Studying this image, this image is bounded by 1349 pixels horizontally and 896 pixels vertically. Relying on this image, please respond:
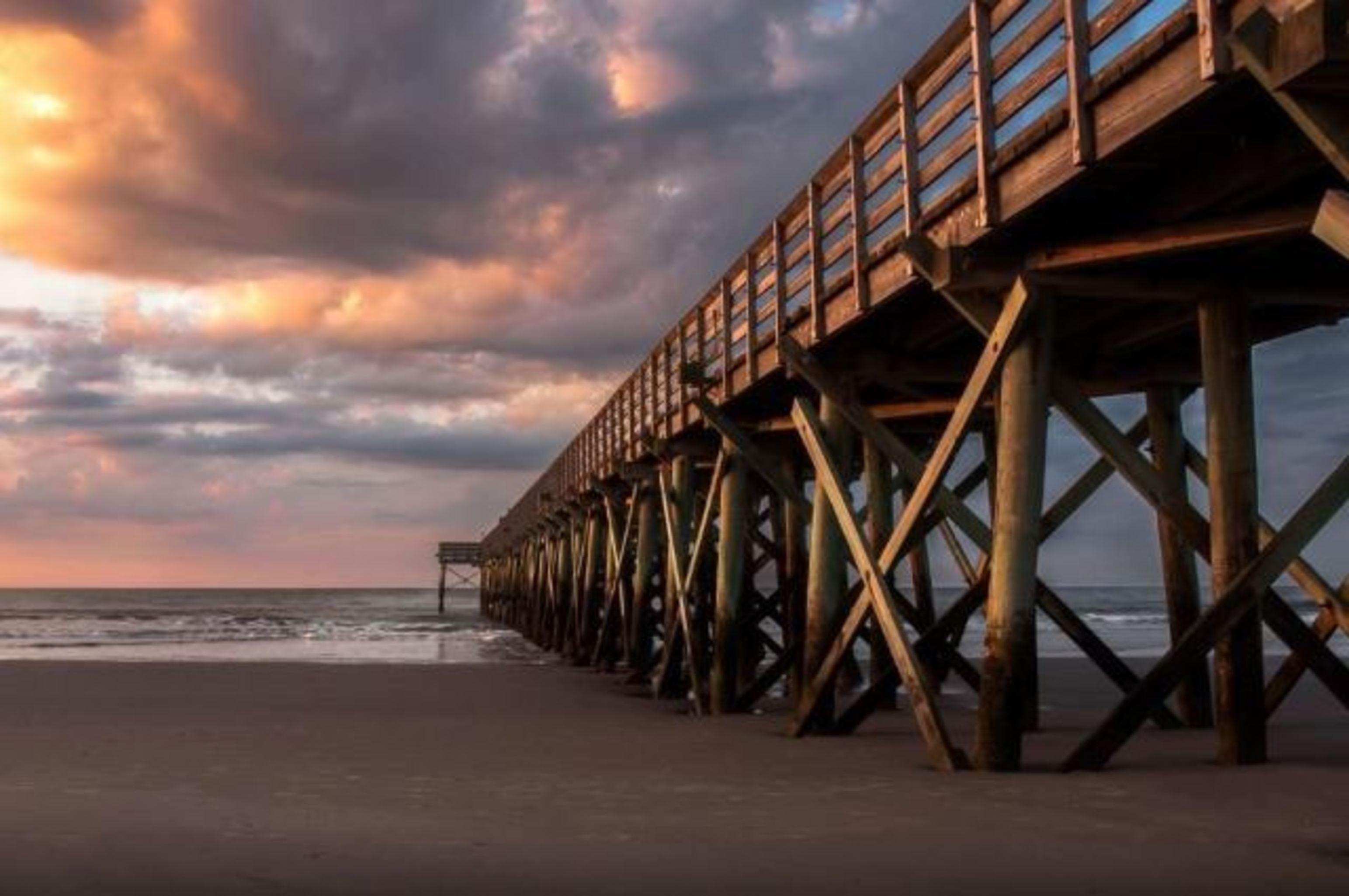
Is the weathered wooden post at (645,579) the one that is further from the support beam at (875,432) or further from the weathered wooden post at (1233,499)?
the weathered wooden post at (1233,499)

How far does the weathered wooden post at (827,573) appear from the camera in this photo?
11172mm

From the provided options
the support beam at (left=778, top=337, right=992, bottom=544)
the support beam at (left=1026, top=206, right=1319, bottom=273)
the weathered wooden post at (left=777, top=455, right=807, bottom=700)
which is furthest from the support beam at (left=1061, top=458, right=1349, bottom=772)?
the weathered wooden post at (left=777, top=455, right=807, bottom=700)

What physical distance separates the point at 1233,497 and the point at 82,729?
10.3 m

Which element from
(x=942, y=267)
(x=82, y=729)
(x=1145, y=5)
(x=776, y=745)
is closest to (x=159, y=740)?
(x=82, y=729)

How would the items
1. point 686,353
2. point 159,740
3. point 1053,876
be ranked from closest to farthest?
Result: point 1053,876, point 159,740, point 686,353

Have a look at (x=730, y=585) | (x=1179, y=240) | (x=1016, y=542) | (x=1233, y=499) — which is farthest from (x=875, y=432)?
(x=730, y=585)

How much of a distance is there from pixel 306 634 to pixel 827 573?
37.4m

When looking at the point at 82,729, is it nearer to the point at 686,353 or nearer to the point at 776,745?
the point at 776,745

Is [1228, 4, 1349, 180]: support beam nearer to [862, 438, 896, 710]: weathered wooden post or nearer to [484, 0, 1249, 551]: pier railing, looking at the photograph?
[484, 0, 1249, 551]: pier railing

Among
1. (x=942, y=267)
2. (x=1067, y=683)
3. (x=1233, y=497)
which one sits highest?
(x=942, y=267)

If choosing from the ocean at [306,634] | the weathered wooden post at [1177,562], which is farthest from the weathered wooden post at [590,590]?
the weathered wooden post at [1177,562]

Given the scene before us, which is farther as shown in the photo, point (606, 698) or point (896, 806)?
point (606, 698)

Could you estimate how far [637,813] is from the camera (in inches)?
Result: 283

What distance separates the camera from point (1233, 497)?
820 cm
